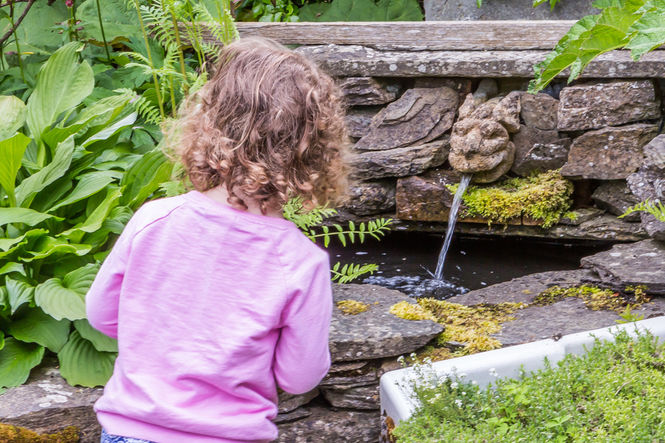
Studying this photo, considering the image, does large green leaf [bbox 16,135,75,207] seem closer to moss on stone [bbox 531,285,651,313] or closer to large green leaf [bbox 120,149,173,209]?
large green leaf [bbox 120,149,173,209]

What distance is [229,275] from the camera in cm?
141

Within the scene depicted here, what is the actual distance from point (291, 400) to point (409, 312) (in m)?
0.51

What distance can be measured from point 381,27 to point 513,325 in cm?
191

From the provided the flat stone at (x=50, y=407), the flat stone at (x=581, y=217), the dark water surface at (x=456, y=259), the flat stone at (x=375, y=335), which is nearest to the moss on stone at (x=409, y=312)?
the flat stone at (x=375, y=335)

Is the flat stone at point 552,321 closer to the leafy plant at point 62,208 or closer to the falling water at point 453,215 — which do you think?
the falling water at point 453,215

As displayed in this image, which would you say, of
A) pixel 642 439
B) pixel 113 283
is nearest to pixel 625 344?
pixel 642 439

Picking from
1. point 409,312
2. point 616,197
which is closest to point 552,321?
point 409,312

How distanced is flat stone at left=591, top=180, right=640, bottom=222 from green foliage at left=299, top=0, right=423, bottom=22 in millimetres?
1581

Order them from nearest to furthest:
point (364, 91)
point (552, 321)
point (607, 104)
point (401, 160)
→ point (552, 321) → point (607, 104) → point (401, 160) → point (364, 91)

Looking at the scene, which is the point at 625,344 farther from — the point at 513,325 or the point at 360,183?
the point at 360,183

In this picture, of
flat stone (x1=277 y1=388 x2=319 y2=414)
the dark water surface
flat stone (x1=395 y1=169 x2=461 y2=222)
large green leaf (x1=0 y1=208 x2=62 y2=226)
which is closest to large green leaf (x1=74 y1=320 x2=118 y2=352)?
large green leaf (x1=0 y1=208 x2=62 y2=226)

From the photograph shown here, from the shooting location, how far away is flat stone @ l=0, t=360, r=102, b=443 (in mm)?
2150

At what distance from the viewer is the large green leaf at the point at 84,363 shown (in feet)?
7.54

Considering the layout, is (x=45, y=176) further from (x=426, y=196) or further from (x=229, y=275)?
(x=426, y=196)
